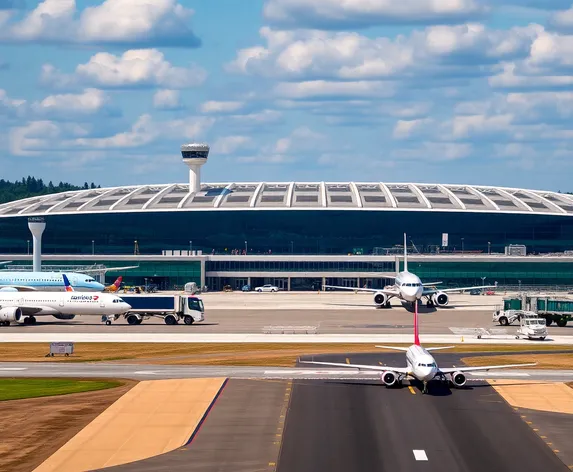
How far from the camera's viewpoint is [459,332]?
109 meters

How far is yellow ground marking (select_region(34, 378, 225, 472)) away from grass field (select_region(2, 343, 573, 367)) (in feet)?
45.9

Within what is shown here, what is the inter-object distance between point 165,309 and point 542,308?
47.4 m

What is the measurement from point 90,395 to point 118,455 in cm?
1834

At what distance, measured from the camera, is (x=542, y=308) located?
125 metres

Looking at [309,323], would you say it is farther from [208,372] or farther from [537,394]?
[537,394]

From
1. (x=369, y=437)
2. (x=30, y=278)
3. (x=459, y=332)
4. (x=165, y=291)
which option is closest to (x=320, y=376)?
(x=369, y=437)

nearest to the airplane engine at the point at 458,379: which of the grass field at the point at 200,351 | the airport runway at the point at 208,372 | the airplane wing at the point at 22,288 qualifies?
the airport runway at the point at 208,372

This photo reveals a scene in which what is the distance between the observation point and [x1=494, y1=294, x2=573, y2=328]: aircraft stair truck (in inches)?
4721

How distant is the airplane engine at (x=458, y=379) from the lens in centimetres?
6494

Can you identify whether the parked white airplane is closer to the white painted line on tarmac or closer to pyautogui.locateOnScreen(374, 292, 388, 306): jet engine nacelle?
pyautogui.locateOnScreen(374, 292, 388, 306): jet engine nacelle

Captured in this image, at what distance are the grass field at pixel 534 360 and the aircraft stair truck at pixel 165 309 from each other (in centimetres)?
4521

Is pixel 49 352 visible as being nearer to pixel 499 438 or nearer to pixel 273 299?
pixel 499 438

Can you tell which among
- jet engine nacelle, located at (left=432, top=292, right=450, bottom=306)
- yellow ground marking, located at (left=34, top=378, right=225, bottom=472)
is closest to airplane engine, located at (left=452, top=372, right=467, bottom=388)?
yellow ground marking, located at (left=34, top=378, right=225, bottom=472)

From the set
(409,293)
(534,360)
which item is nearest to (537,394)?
(534,360)
